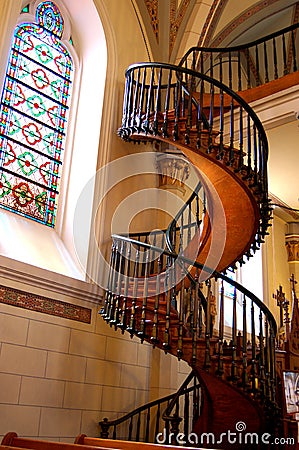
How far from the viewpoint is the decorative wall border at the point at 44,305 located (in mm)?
4926

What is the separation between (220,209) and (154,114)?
4.50 feet

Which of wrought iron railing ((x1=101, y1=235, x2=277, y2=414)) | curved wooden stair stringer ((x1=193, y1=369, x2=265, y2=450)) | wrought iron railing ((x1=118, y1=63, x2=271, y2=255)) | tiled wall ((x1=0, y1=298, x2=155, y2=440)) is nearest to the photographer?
wrought iron railing ((x1=101, y1=235, x2=277, y2=414))

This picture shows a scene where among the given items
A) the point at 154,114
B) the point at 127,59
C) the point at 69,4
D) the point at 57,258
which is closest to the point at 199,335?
the point at 57,258

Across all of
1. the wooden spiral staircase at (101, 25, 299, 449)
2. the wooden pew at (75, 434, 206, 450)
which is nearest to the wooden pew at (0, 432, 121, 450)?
the wooden pew at (75, 434, 206, 450)

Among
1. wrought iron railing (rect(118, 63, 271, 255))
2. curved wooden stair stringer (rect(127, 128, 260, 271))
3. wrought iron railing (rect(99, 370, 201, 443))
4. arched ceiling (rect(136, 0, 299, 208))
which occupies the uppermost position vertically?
arched ceiling (rect(136, 0, 299, 208))

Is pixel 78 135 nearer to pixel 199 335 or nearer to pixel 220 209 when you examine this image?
pixel 220 209

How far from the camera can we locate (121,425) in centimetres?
570

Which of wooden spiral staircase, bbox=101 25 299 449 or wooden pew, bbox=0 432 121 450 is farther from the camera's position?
wooden spiral staircase, bbox=101 25 299 449

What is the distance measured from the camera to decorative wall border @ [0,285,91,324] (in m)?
4.93

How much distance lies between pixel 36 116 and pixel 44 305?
8.15ft

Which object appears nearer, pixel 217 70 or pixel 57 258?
pixel 57 258

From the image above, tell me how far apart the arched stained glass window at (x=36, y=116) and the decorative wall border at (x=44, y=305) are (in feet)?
3.76

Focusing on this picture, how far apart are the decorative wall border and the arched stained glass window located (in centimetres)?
115

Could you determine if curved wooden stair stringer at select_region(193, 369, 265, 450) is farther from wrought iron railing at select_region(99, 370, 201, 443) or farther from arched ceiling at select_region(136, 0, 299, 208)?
arched ceiling at select_region(136, 0, 299, 208)
